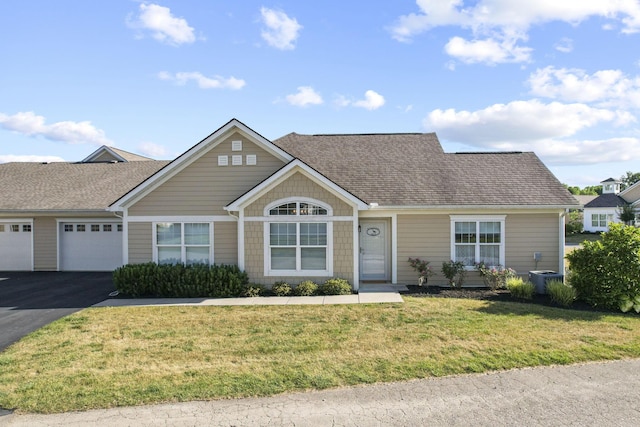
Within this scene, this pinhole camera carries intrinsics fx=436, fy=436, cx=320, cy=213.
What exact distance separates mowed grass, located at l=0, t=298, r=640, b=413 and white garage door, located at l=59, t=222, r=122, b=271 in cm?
849

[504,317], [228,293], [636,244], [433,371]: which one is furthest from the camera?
[228,293]

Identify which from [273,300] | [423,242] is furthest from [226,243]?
[423,242]

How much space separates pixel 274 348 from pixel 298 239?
6.18 m

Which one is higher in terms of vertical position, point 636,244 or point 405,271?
point 636,244

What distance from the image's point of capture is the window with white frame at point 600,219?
4856 centimetres

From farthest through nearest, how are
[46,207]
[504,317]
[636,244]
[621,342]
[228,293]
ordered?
1. [46,207]
2. [228,293]
3. [636,244]
4. [504,317]
5. [621,342]

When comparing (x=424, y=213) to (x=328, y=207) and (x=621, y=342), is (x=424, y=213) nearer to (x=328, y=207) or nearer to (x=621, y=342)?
(x=328, y=207)

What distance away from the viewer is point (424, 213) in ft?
50.6

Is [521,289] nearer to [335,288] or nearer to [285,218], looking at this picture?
[335,288]

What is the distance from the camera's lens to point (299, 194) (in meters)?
14.3

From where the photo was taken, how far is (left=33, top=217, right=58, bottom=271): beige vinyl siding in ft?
65.2

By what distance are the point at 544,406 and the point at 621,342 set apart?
398 cm

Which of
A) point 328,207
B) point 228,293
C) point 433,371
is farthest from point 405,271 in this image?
point 433,371

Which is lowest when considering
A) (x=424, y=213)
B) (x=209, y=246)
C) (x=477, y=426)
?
(x=477, y=426)
